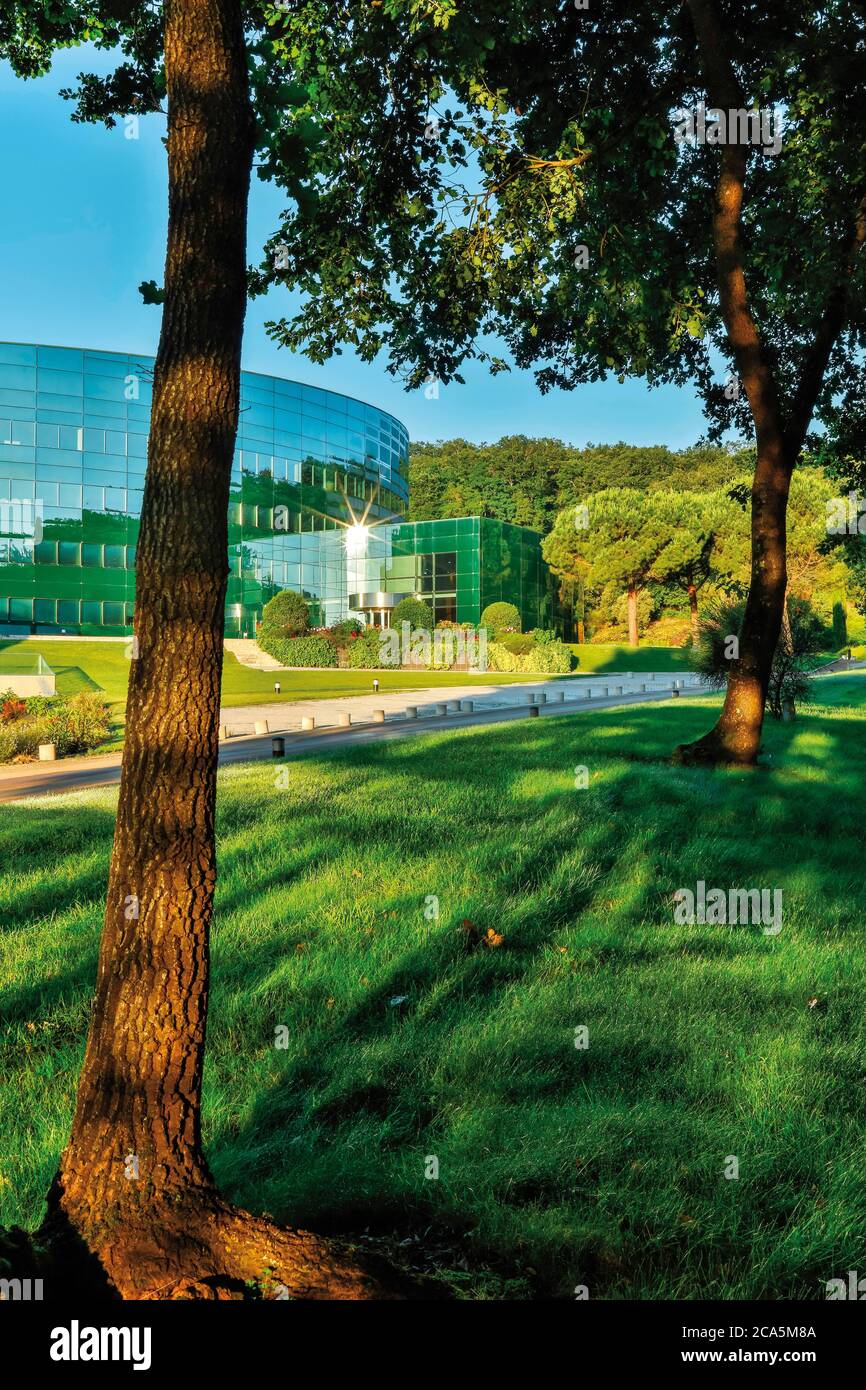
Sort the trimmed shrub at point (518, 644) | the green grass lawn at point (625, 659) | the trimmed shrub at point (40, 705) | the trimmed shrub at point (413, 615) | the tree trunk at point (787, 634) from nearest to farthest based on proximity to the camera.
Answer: the tree trunk at point (787, 634), the trimmed shrub at point (40, 705), the trimmed shrub at point (518, 644), the trimmed shrub at point (413, 615), the green grass lawn at point (625, 659)

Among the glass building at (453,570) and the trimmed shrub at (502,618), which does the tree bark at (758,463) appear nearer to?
the trimmed shrub at (502,618)

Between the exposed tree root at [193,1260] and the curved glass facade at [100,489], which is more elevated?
the curved glass facade at [100,489]

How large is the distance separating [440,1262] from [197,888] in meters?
1.33

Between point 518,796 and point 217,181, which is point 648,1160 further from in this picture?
point 518,796

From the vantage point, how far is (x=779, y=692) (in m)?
14.4

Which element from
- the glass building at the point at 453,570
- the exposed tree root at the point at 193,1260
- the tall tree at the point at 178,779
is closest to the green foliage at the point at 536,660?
the glass building at the point at 453,570

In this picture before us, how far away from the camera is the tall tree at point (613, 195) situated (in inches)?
351

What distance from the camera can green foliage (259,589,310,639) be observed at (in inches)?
1823

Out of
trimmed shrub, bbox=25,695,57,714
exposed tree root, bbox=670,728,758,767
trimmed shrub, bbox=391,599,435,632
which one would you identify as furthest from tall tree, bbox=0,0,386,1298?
trimmed shrub, bbox=391,599,435,632

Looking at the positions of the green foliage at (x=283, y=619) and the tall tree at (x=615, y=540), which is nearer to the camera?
the green foliage at (x=283, y=619)

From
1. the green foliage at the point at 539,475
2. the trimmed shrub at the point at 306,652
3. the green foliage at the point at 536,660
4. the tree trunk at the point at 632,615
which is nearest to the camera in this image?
the trimmed shrub at the point at 306,652

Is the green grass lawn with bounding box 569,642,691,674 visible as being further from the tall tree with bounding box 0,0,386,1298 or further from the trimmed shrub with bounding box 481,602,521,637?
the tall tree with bounding box 0,0,386,1298

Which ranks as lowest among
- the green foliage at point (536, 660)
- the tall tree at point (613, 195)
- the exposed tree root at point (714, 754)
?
the exposed tree root at point (714, 754)
